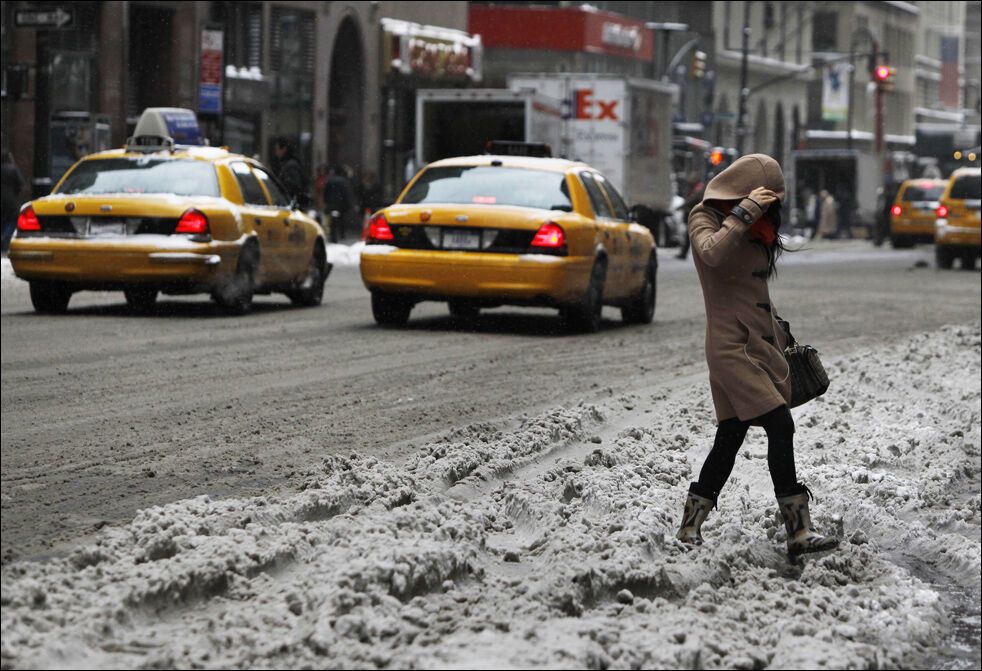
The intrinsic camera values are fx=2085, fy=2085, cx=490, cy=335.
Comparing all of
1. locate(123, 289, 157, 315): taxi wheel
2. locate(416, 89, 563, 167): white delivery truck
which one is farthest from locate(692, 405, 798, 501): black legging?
locate(416, 89, 563, 167): white delivery truck

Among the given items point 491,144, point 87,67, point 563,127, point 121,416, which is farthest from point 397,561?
point 563,127

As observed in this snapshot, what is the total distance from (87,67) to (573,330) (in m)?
20.7

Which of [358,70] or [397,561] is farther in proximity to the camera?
[358,70]

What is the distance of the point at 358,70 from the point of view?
1837 inches

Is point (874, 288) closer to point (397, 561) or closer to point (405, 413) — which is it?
point (405, 413)

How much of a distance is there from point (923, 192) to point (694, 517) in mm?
43971

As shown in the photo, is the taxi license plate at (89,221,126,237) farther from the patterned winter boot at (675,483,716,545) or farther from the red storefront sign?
the red storefront sign

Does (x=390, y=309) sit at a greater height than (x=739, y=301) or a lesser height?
lesser

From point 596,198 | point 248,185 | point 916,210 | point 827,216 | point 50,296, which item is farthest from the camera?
point 827,216

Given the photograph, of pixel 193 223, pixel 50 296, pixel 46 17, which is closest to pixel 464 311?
pixel 193 223

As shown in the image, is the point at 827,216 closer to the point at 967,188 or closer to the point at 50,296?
the point at 967,188

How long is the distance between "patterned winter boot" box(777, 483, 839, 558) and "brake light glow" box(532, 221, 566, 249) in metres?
9.45

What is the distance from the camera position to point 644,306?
18656mm

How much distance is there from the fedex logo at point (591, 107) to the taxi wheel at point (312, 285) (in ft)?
64.3
